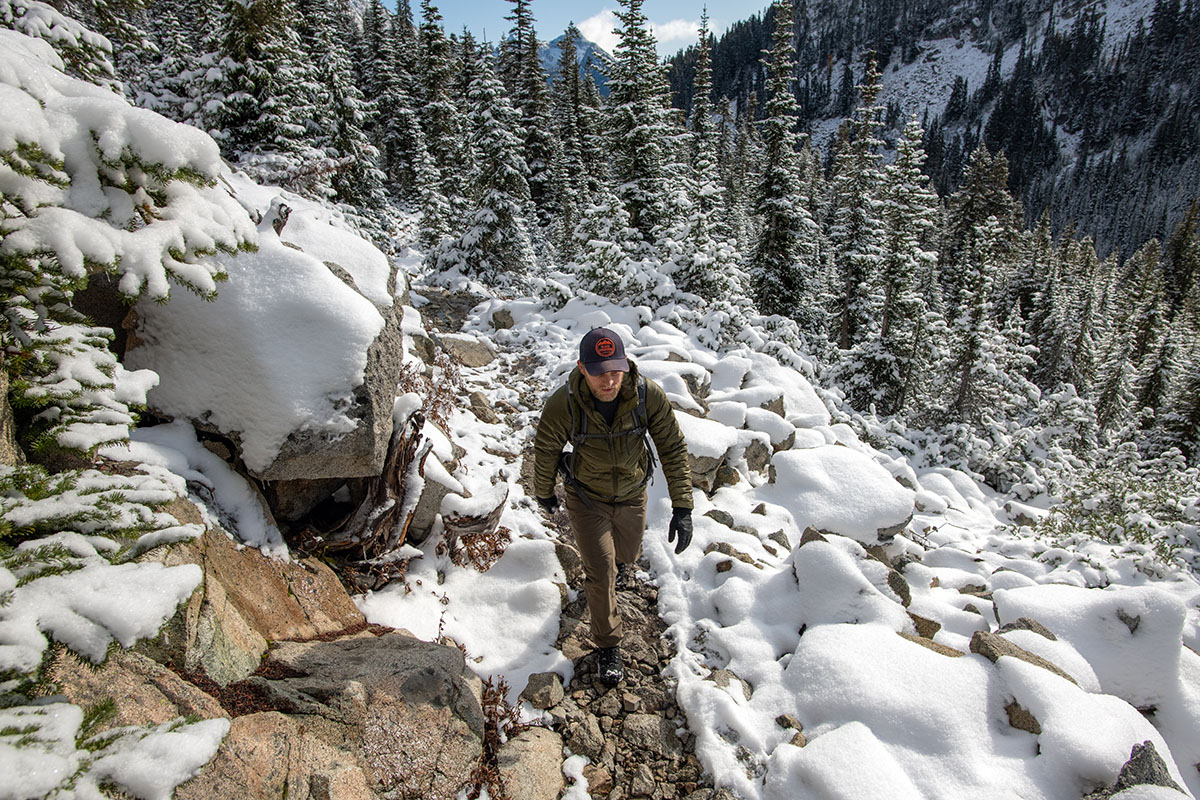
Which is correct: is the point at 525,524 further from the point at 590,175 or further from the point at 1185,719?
the point at 590,175

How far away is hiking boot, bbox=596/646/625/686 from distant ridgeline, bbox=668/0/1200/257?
12400 cm

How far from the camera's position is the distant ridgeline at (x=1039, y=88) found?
125 metres

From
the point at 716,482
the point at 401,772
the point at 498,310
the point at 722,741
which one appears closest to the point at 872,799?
the point at 722,741

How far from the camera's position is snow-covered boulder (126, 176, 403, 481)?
4160mm

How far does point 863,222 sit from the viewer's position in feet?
66.8

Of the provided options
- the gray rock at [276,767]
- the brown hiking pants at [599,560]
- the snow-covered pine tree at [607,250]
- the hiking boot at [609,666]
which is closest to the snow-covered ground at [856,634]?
the hiking boot at [609,666]

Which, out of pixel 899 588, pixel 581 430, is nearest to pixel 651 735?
pixel 581 430

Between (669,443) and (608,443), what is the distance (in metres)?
0.59

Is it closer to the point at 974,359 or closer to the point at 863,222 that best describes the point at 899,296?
the point at 974,359

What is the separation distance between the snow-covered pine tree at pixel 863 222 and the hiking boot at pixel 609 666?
1843 cm

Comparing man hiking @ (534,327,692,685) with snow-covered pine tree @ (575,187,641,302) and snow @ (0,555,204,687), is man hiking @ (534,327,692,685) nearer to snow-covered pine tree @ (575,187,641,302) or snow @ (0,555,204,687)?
snow @ (0,555,204,687)

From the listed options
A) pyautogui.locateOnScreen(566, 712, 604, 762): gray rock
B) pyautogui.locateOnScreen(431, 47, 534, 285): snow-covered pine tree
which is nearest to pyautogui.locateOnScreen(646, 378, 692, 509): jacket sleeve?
pyautogui.locateOnScreen(566, 712, 604, 762): gray rock

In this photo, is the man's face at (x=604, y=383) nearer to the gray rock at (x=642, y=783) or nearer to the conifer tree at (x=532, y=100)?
the gray rock at (x=642, y=783)

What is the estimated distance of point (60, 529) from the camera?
241 cm
